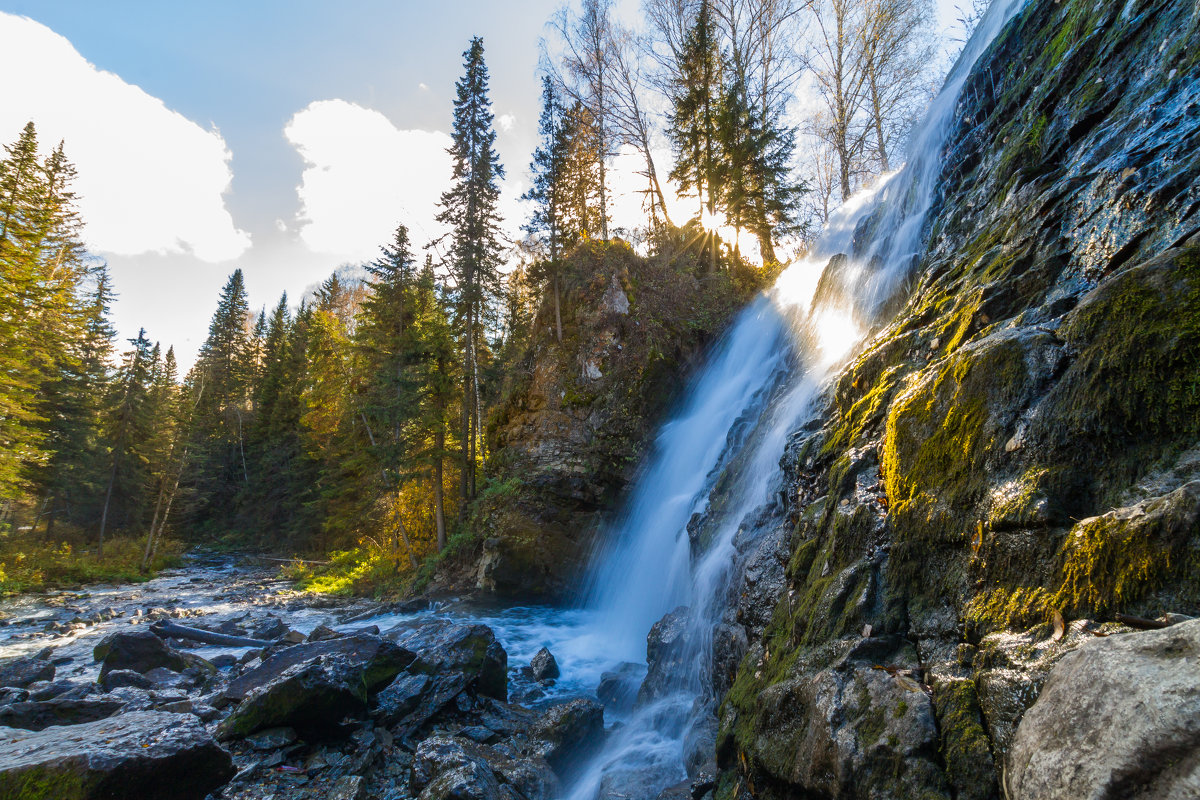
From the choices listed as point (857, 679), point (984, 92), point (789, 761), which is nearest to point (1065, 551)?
point (857, 679)

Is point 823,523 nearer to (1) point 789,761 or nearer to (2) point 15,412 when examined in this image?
(1) point 789,761

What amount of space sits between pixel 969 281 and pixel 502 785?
6.69 m

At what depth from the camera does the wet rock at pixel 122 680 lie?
7.49 meters

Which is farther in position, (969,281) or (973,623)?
(969,281)

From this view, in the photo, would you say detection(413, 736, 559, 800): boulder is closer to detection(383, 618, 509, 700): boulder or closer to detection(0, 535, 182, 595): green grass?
detection(383, 618, 509, 700): boulder

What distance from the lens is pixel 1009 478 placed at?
2.89 metres

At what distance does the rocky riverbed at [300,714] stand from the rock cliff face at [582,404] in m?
3.34

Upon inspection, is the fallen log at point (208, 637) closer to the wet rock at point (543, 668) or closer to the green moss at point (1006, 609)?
the wet rock at point (543, 668)

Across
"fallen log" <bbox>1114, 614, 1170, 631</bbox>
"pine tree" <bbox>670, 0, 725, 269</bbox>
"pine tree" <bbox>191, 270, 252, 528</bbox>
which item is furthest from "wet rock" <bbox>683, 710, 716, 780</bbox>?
"pine tree" <bbox>191, 270, 252, 528</bbox>

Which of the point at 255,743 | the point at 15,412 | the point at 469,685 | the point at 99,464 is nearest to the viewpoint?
the point at 255,743

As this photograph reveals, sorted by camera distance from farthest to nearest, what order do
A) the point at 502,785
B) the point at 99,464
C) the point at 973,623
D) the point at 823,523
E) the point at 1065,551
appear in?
1. the point at 99,464
2. the point at 502,785
3. the point at 823,523
4. the point at 973,623
5. the point at 1065,551

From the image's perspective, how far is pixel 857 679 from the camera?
3051 millimetres

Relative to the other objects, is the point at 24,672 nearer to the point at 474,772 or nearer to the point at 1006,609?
the point at 474,772

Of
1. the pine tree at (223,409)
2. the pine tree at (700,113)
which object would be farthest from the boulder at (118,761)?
the pine tree at (223,409)
